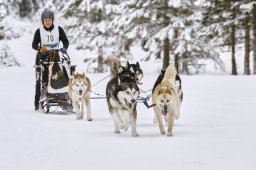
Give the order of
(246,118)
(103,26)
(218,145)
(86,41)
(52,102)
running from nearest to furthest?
1. (218,145)
2. (246,118)
3. (52,102)
4. (103,26)
5. (86,41)

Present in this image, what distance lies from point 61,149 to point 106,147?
56 centimetres

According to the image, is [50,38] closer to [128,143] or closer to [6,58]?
[128,143]

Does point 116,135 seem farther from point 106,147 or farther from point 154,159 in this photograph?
point 154,159

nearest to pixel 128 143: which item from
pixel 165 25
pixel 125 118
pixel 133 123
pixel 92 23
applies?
pixel 133 123

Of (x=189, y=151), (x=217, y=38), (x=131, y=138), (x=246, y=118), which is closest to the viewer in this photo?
(x=189, y=151)

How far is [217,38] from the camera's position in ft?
90.0

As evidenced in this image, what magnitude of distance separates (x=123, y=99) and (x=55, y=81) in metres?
3.36

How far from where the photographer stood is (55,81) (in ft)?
33.0

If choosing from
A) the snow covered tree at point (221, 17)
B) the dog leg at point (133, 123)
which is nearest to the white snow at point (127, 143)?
the dog leg at point (133, 123)

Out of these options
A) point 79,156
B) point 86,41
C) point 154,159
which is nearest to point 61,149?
point 79,156

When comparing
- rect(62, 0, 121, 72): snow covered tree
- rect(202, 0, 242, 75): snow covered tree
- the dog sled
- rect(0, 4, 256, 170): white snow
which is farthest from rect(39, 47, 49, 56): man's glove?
rect(62, 0, 121, 72): snow covered tree

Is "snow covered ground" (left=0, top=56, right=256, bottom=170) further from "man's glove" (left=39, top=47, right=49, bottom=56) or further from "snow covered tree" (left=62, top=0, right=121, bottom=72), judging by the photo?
"snow covered tree" (left=62, top=0, right=121, bottom=72)

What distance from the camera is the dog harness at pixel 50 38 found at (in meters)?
10.5

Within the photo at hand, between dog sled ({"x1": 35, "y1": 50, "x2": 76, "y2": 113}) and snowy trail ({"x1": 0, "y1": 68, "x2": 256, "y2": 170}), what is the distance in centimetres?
31
